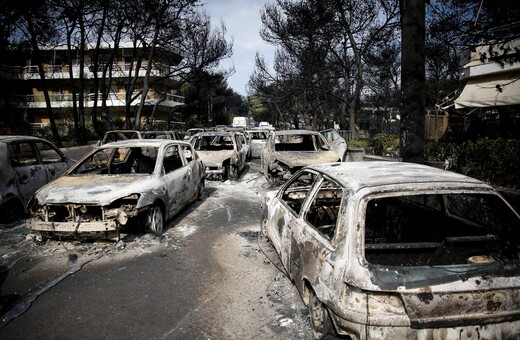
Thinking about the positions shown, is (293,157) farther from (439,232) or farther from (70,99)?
(70,99)

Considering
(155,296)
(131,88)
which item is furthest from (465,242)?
(131,88)

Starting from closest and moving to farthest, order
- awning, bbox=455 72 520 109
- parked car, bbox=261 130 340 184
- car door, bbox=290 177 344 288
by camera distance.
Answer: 1. car door, bbox=290 177 344 288
2. parked car, bbox=261 130 340 184
3. awning, bbox=455 72 520 109

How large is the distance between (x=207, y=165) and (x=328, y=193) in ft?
22.6

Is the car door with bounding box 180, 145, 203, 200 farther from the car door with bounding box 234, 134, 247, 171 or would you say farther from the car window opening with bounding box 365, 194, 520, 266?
the car window opening with bounding box 365, 194, 520, 266

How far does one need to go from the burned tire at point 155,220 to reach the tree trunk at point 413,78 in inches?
191

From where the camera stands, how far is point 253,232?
6.09m

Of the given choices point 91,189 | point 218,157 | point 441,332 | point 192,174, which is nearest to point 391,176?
point 441,332

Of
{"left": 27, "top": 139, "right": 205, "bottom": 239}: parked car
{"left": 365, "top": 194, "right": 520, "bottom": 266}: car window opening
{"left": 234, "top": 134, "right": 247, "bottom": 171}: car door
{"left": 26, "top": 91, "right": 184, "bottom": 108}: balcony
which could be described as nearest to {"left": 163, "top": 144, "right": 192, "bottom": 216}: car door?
{"left": 27, "top": 139, "right": 205, "bottom": 239}: parked car

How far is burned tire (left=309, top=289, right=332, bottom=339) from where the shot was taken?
8.62ft

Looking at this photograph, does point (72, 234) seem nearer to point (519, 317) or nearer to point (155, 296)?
point (155, 296)

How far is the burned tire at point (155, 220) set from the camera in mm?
5477

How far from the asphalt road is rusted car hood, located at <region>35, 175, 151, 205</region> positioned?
2.37 feet

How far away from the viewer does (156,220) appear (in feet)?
18.4

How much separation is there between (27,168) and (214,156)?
5.47 m
